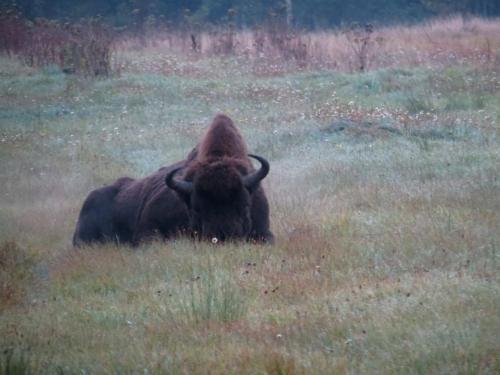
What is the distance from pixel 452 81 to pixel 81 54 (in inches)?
490

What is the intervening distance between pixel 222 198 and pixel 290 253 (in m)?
1.13

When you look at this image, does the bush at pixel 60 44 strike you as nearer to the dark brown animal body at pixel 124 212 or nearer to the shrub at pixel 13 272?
the dark brown animal body at pixel 124 212

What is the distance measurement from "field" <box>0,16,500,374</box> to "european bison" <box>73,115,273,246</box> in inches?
17.4

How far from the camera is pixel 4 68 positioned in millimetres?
32500

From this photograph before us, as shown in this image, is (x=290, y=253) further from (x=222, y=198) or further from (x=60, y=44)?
(x=60, y=44)

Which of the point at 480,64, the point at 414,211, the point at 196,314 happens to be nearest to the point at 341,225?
the point at 414,211

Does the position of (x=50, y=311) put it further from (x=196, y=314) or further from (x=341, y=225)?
(x=341, y=225)

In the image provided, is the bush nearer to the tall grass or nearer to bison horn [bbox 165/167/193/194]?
the tall grass

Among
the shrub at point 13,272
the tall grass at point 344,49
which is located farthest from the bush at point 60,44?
the shrub at point 13,272

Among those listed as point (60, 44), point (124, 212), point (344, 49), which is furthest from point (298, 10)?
point (124, 212)

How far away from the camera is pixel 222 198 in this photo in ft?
33.2

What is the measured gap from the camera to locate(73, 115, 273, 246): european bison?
33.3 ft

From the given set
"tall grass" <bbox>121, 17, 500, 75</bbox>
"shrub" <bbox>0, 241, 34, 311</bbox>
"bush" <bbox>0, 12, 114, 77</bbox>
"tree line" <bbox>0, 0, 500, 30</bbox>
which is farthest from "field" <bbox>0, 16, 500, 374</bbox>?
"tree line" <bbox>0, 0, 500, 30</bbox>

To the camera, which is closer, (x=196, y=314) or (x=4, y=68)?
(x=196, y=314)
